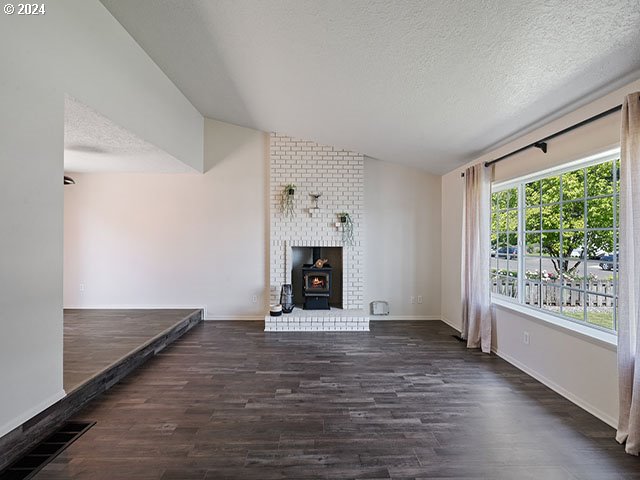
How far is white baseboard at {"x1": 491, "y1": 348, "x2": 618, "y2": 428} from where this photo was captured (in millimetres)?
2352

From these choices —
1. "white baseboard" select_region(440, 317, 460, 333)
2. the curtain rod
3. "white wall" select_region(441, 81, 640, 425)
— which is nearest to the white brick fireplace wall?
"white baseboard" select_region(440, 317, 460, 333)

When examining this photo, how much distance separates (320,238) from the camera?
211 inches

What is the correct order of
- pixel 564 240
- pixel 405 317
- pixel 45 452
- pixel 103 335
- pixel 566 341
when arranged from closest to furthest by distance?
pixel 45 452 → pixel 566 341 → pixel 564 240 → pixel 103 335 → pixel 405 317

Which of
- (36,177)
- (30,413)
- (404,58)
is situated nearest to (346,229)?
(404,58)

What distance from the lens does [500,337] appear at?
3.75m

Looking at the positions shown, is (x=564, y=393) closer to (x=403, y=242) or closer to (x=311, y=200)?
(x=403, y=242)

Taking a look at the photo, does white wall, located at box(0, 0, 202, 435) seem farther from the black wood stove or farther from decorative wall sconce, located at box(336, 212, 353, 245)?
decorative wall sconce, located at box(336, 212, 353, 245)

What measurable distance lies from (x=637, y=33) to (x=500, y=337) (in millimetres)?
3082

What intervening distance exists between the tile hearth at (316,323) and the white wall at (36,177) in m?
2.84

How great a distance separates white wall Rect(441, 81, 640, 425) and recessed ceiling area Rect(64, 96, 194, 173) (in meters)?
4.13

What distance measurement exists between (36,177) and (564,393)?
4.48 m

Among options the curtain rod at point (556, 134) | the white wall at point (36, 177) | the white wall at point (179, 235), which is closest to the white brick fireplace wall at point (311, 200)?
the white wall at point (179, 235)

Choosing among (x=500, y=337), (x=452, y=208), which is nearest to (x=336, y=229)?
(x=452, y=208)

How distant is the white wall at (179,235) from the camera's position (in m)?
5.33
